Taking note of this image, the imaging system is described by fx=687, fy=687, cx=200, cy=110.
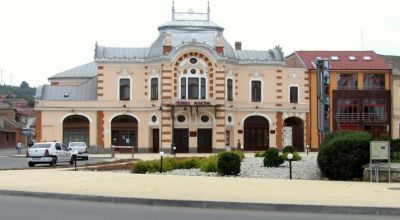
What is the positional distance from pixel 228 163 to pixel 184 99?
116ft

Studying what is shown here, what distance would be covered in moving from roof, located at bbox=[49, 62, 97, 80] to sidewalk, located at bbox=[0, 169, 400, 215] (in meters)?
49.3

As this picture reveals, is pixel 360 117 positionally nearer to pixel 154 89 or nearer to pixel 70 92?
pixel 154 89

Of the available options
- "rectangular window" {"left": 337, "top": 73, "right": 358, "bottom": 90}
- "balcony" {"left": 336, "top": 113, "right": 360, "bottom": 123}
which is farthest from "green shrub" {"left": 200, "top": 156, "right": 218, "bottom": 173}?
"rectangular window" {"left": 337, "top": 73, "right": 358, "bottom": 90}

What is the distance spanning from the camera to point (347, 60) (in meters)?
71.8

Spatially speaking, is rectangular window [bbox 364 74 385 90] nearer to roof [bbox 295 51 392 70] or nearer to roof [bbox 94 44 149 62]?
roof [bbox 295 51 392 70]

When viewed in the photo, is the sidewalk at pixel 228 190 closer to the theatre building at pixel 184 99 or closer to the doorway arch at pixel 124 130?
the theatre building at pixel 184 99

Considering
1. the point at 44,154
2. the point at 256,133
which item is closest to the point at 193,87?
the point at 256,133

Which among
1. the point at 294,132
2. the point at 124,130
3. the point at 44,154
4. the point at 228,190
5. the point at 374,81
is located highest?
the point at 374,81

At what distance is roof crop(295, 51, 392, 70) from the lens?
2749 inches

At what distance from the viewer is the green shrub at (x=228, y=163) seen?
2829 cm

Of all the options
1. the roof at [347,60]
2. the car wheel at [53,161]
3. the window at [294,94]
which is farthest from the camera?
the roof at [347,60]

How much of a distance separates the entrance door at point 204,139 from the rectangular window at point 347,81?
50.0 ft

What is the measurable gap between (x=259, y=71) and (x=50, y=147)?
31.4 meters

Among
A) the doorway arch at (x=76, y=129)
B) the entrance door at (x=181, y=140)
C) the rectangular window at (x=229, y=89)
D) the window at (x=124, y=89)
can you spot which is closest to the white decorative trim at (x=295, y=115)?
the rectangular window at (x=229, y=89)
